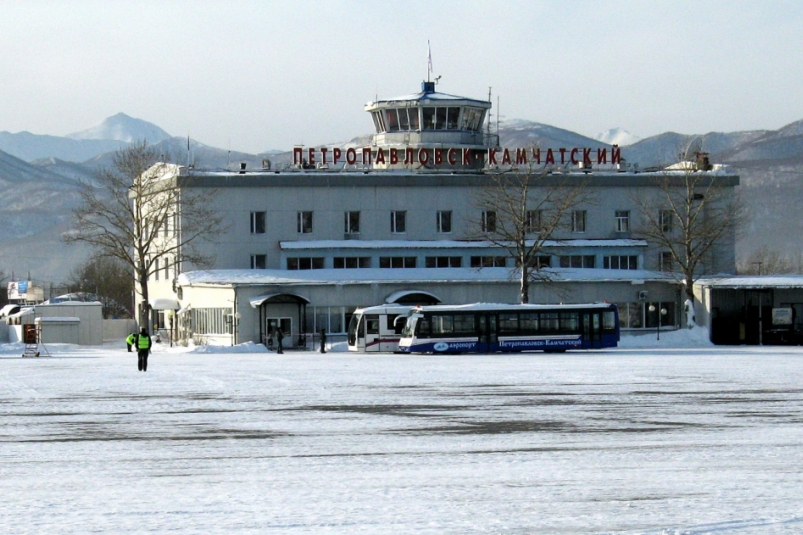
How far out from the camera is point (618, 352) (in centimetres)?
6231

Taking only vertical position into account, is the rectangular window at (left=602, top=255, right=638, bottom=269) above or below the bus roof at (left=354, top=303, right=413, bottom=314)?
above

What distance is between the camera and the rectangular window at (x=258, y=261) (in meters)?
83.1

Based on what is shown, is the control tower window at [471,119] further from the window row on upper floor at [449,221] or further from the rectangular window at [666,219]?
the rectangular window at [666,219]

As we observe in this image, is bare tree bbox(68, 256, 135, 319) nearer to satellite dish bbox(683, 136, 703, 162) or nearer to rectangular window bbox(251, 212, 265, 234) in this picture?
rectangular window bbox(251, 212, 265, 234)

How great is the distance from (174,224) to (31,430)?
63.1m

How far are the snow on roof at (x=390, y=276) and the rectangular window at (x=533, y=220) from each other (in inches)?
143

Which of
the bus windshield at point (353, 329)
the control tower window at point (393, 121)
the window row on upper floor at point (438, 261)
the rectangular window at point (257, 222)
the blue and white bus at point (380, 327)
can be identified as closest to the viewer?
the blue and white bus at point (380, 327)

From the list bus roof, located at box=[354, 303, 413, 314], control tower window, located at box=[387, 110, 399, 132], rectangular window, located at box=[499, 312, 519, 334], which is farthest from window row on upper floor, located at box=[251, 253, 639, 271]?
rectangular window, located at box=[499, 312, 519, 334]

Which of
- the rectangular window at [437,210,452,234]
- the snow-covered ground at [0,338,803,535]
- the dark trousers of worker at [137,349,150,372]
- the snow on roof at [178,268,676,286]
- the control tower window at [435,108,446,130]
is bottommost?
the snow-covered ground at [0,338,803,535]

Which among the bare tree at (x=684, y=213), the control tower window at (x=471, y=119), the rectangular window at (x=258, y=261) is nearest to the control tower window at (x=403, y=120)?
the control tower window at (x=471, y=119)

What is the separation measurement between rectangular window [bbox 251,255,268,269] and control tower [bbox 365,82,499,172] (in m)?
10.8

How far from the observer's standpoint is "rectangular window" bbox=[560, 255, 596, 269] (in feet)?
280

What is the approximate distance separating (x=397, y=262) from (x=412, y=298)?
28.7ft

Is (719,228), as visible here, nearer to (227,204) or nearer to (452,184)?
(452,184)
